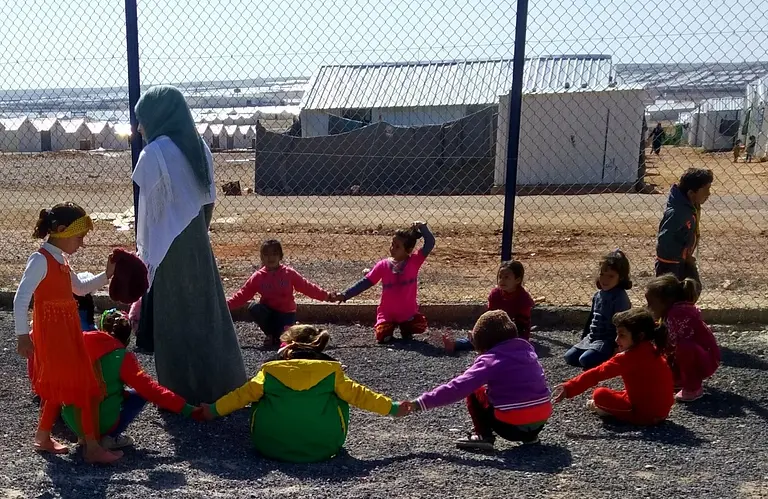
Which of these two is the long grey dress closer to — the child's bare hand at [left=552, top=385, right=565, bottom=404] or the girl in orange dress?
the girl in orange dress

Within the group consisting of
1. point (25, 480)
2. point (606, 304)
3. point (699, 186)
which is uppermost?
point (699, 186)

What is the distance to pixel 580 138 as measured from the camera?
71.5ft

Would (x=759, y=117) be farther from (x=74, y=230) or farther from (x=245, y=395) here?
(x=74, y=230)

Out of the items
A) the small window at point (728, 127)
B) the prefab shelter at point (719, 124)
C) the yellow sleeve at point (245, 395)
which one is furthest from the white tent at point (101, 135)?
the yellow sleeve at point (245, 395)

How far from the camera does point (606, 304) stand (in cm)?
536

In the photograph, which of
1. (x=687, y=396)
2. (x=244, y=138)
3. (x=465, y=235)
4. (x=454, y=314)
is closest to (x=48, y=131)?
(x=244, y=138)

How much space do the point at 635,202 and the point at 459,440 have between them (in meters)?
14.3

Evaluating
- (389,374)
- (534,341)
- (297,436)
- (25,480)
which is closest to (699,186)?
(534,341)

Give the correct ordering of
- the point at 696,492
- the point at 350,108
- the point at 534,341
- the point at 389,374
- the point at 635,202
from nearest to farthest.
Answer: the point at 696,492
the point at 389,374
the point at 534,341
the point at 635,202
the point at 350,108

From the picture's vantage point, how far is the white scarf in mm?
3934

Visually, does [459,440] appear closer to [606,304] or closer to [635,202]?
[606,304]

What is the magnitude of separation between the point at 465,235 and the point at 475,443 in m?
8.57

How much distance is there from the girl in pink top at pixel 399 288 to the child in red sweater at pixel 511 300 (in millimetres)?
447

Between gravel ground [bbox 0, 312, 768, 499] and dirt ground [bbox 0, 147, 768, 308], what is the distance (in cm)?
251
